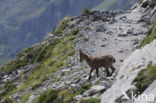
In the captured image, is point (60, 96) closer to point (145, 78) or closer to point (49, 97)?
point (49, 97)

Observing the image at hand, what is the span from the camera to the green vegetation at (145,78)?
11009 mm

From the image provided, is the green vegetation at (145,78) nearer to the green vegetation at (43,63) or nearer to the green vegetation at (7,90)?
the green vegetation at (43,63)

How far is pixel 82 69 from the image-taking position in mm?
21766

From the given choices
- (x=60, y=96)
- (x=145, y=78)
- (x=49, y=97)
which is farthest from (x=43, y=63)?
(x=145, y=78)

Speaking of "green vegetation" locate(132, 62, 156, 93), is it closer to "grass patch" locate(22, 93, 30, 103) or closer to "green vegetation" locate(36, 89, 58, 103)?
"green vegetation" locate(36, 89, 58, 103)

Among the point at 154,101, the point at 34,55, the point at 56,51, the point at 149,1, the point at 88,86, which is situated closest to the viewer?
the point at 154,101

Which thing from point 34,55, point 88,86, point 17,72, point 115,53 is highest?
point 34,55

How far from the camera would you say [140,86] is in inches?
440

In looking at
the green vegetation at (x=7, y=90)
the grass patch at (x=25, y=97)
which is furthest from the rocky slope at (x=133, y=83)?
the green vegetation at (x=7, y=90)

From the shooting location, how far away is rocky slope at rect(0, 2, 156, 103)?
43.8 feet

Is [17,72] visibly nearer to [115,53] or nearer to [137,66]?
[115,53]

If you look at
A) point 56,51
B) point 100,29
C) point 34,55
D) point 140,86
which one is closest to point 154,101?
point 140,86

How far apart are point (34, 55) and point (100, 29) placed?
1208 cm

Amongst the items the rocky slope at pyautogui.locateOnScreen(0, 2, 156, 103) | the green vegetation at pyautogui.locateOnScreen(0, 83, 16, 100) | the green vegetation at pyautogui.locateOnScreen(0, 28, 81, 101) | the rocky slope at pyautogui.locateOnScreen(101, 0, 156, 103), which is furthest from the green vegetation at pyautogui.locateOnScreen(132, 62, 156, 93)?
the green vegetation at pyautogui.locateOnScreen(0, 83, 16, 100)
